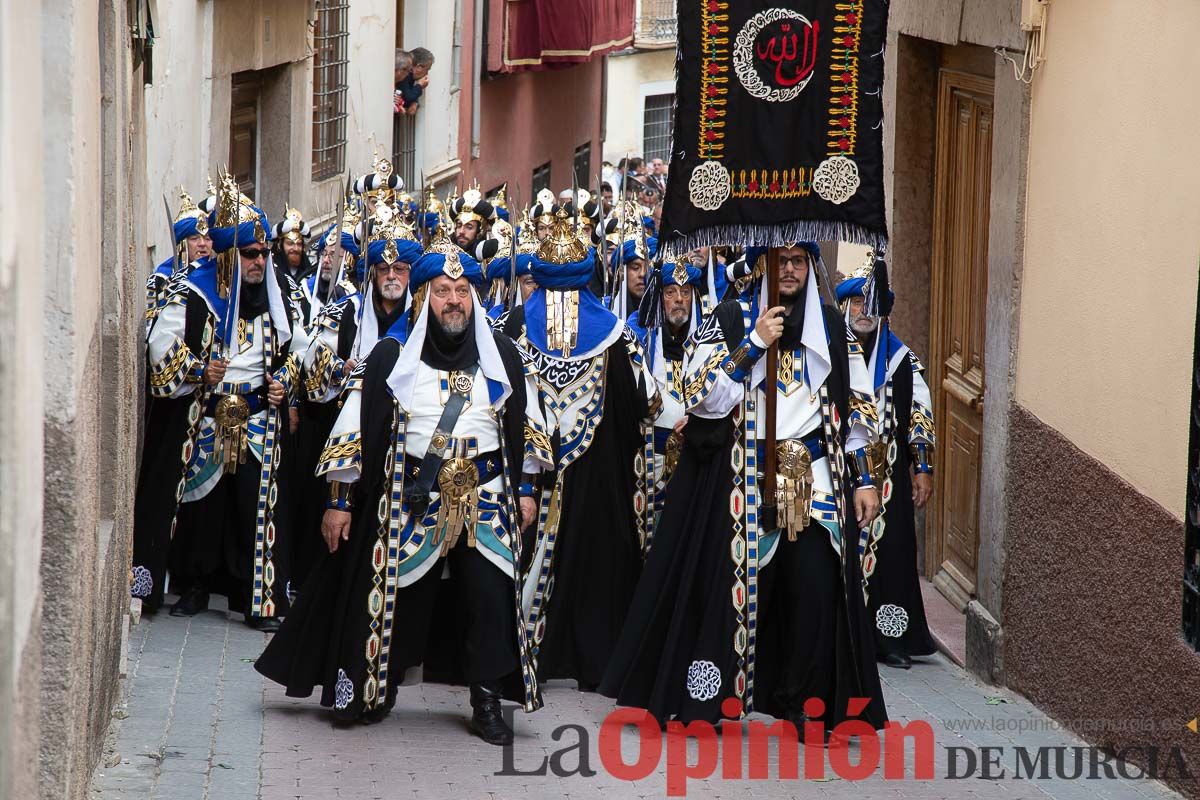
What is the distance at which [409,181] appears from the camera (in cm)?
2362

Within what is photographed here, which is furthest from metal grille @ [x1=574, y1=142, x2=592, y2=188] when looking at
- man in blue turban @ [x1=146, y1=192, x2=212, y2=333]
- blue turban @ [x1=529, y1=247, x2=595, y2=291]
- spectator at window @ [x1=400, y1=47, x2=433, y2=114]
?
blue turban @ [x1=529, y1=247, x2=595, y2=291]

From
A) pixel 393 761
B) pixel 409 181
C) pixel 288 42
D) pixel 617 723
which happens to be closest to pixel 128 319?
pixel 393 761

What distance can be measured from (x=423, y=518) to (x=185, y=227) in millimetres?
3312

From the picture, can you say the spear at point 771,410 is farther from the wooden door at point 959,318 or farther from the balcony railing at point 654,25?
the balcony railing at point 654,25

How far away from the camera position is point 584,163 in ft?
111

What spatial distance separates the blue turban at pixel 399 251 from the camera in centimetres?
970

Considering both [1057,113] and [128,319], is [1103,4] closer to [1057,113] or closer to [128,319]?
[1057,113]

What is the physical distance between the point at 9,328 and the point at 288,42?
42.6ft

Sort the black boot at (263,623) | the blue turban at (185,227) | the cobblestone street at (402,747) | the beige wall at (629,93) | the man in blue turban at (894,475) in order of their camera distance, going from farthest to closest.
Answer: the beige wall at (629,93)
the blue turban at (185,227)
the black boot at (263,623)
the man in blue turban at (894,475)
the cobblestone street at (402,747)

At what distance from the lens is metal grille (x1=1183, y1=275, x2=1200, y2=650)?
715 cm

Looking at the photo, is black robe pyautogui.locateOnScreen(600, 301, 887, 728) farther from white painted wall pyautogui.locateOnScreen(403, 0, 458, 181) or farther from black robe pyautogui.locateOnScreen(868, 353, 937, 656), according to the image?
white painted wall pyautogui.locateOnScreen(403, 0, 458, 181)

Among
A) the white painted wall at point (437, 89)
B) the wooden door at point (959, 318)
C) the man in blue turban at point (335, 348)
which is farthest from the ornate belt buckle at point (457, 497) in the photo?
the white painted wall at point (437, 89)

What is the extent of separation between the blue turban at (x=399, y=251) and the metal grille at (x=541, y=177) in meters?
19.6

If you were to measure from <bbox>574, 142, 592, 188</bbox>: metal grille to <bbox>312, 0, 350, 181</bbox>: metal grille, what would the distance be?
1339 cm
